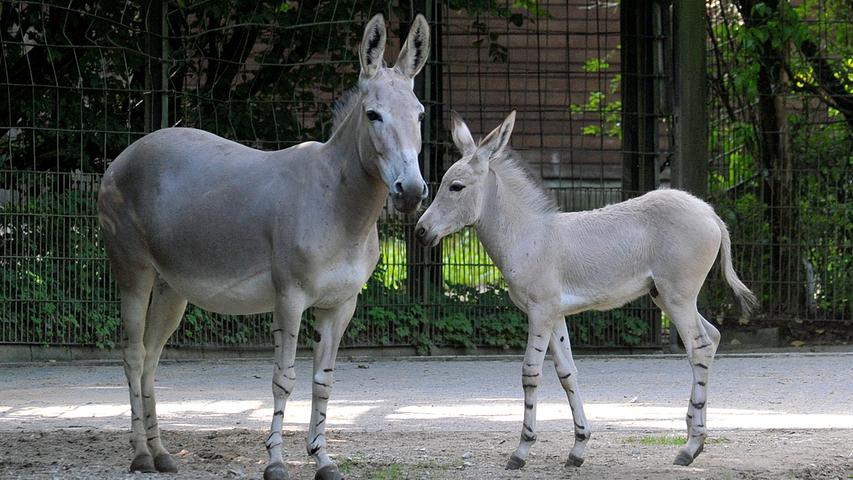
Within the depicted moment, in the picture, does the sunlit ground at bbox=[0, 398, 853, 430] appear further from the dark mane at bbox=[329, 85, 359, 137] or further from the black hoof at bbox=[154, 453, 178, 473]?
the dark mane at bbox=[329, 85, 359, 137]

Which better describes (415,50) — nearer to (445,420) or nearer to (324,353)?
(324,353)

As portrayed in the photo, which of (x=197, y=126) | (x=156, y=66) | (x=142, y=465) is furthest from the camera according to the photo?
(x=197, y=126)

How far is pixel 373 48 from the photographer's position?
21.1 ft

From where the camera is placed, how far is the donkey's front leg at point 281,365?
6.33 metres

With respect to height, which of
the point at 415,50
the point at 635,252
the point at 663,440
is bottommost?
the point at 663,440

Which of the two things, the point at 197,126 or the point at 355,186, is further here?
the point at 197,126

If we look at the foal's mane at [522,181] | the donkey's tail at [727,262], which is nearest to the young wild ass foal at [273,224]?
the foal's mane at [522,181]

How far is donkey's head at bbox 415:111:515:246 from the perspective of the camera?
285 inches

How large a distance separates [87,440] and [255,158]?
90.5 inches

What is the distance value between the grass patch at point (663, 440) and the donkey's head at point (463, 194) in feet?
5.98

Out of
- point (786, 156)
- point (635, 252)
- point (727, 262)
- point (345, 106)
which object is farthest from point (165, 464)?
point (786, 156)

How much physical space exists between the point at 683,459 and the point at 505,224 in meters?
1.80

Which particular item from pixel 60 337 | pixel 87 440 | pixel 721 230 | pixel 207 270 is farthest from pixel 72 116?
pixel 721 230

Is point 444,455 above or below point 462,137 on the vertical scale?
below
